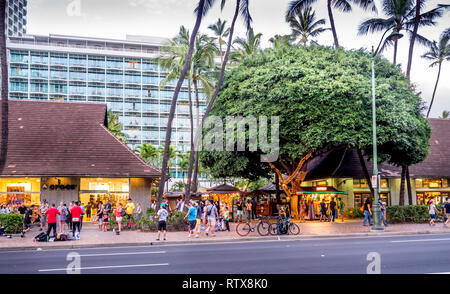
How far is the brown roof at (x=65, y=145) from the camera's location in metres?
25.4

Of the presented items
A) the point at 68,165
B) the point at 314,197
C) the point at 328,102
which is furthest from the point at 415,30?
the point at 68,165

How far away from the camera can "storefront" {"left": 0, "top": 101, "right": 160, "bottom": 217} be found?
25.4 metres

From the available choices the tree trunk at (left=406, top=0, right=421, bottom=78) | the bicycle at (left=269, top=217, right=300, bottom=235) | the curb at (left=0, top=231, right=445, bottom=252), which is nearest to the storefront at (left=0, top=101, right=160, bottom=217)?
the curb at (left=0, top=231, right=445, bottom=252)

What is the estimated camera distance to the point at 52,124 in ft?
95.0

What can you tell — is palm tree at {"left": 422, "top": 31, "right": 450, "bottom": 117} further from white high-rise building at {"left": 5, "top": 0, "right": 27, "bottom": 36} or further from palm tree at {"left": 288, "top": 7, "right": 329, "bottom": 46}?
white high-rise building at {"left": 5, "top": 0, "right": 27, "bottom": 36}

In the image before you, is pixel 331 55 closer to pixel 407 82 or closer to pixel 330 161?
pixel 407 82

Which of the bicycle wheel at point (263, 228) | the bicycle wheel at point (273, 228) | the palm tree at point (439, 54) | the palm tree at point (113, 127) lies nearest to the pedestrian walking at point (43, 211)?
the bicycle wheel at point (263, 228)

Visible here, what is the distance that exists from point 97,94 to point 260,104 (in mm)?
70423

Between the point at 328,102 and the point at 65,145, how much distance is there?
17.0 meters

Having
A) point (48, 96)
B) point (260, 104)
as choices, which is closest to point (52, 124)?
point (260, 104)

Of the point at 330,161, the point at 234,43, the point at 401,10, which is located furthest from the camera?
the point at 234,43

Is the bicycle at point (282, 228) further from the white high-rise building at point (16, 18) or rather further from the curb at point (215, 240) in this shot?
the white high-rise building at point (16, 18)

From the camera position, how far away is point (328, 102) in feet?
81.7

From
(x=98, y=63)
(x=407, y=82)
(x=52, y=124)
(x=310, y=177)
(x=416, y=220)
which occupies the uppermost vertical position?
(x=98, y=63)
